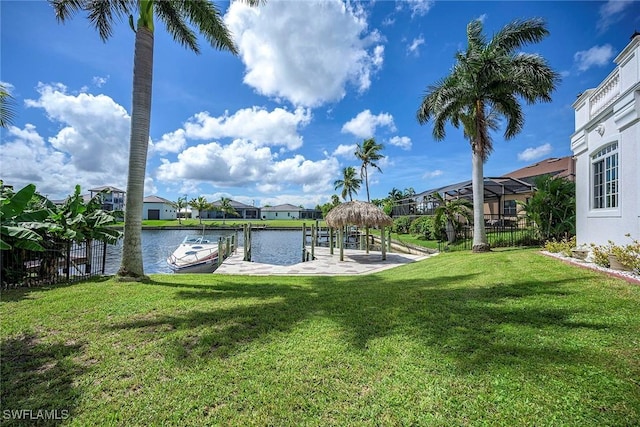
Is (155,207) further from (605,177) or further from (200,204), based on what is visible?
(605,177)

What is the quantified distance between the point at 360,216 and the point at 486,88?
8840 mm

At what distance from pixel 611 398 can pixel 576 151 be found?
34.9 ft

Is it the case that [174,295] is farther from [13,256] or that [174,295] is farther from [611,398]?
[611,398]

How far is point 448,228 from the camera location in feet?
70.0

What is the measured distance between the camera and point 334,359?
3.72m

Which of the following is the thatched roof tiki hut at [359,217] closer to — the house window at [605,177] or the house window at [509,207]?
the house window at [605,177]

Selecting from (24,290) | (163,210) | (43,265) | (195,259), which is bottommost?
(195,259)

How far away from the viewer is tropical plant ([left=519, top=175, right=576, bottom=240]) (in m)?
14.0

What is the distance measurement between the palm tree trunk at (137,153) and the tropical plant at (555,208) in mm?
16677

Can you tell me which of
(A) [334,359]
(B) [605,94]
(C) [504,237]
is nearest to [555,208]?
(C) [504,237]

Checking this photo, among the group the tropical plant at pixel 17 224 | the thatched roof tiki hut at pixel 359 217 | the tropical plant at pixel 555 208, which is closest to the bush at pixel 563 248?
the tropical plant at pixel 555 208

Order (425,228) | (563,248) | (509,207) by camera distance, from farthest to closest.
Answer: (509,207), (425,228), (563,248)

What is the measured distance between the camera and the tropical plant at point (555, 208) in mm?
13977

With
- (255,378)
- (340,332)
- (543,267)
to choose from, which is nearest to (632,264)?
(543,267)
